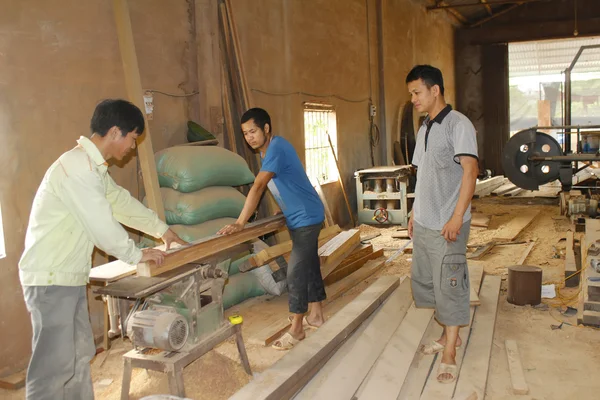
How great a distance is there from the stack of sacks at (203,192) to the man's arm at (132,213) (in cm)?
116

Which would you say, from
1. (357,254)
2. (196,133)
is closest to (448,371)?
(357,254)

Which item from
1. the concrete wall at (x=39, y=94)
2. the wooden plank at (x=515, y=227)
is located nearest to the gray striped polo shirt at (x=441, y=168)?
the concrete wall at (x=39, y=94)

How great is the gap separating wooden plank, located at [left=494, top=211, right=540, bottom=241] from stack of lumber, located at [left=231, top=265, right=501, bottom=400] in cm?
342

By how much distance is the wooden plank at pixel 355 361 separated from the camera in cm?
277

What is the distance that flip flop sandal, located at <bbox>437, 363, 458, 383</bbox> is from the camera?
299cm

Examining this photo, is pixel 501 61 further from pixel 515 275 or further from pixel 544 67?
pixel 515 275

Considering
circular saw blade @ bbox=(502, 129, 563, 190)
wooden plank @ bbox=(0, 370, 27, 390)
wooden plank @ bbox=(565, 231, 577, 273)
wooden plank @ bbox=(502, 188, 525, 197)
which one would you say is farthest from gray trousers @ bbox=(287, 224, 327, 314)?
wooden plank @ bbox=(502, 188, 525, 197)

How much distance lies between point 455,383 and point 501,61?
14333 mm

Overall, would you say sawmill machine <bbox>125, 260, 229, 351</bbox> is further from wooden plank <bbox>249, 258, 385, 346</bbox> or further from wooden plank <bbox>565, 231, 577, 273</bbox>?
wooden plank <bbox>565, 231, 577, 273</bbox>

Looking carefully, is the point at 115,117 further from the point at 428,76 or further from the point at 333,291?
the point at 333,291

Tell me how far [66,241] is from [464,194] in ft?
6.53

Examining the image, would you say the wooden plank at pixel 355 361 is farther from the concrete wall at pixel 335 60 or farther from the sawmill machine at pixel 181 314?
the concrete wall at pixel 335 60

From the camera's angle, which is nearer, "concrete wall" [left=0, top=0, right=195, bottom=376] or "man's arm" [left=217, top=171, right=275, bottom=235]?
"man's arm" [left=217, top=171, right=275, bottom=235]

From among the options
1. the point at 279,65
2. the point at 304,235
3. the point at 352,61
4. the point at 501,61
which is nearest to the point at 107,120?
the point at 304,235
